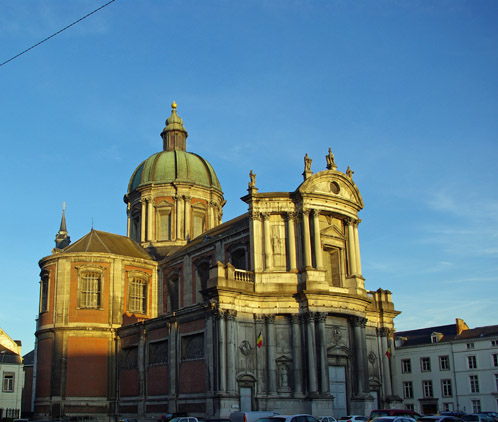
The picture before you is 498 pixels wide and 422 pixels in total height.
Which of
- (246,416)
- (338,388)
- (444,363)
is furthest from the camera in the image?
(444,363)

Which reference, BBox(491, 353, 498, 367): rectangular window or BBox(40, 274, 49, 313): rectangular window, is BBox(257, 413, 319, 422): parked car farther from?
BBox(491, 353, 498, 367): rectangular window

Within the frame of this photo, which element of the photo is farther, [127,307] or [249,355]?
[127,307]

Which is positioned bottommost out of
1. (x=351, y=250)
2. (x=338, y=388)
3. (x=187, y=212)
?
(x=338, y=388)

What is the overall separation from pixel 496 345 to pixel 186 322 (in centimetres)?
2788

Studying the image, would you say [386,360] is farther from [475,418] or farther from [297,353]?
[475,418]

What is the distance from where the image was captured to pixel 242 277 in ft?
111

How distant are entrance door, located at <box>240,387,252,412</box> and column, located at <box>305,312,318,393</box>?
308cm

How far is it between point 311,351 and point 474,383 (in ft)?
81.8

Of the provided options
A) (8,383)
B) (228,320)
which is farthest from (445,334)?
(8,383)

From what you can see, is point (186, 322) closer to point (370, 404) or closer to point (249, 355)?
point (249, 355)

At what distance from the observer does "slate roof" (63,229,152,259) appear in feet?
142

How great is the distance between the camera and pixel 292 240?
34219 millimetres

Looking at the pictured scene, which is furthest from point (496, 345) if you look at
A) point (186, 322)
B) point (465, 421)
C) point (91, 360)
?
point (91, 360)

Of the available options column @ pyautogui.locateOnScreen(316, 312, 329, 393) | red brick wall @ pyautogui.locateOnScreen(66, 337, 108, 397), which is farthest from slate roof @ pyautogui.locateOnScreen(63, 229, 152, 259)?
column @ pyautogui.locateOnScreen(316, 312, 329, 393)
